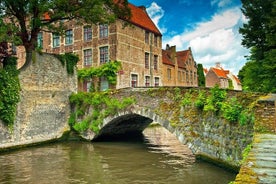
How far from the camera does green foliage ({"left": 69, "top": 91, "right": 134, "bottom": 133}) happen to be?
50.4 feet

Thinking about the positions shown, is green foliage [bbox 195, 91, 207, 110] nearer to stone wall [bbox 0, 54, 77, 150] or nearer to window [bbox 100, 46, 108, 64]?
stone wall [bbox 0, 54, 77, 150]

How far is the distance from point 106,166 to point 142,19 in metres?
20.2

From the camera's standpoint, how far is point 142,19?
28109 mm

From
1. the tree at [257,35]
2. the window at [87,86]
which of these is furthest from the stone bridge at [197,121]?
the window at [87,86]

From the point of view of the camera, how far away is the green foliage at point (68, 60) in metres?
17.5

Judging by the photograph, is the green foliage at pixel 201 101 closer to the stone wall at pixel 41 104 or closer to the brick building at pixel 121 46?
the stone wall at pixel 41 104

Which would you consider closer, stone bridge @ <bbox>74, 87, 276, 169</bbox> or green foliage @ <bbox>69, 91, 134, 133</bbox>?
stone bridge @ <bbox>74, 87, 276, 169</bbox>

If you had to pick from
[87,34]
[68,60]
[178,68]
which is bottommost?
[68,60]

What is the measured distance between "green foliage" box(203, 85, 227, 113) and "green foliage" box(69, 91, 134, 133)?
513cm

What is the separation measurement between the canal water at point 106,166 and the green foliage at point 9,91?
71.9 inches

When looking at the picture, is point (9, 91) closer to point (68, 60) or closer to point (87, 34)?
point (68, 60)

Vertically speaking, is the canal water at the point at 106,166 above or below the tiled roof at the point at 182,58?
below

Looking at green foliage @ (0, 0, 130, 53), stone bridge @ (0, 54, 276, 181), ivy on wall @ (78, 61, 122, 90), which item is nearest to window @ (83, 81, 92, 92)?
ivy on wall @ (78, 61, 122, 90)

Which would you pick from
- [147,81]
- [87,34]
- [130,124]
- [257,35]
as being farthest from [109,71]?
[257,35]
